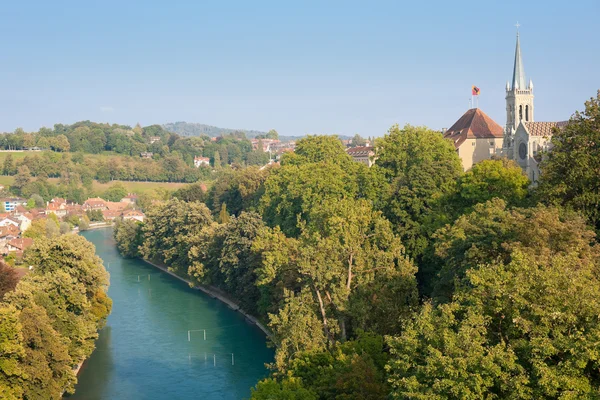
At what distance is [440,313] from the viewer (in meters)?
14.7

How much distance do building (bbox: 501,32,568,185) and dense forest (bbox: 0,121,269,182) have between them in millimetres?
57256

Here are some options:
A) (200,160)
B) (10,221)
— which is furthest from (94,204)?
(200,160)

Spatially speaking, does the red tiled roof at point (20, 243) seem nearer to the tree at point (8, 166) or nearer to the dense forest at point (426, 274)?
the dense forest at point (426, 274)

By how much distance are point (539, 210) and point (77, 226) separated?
72125 millimetres

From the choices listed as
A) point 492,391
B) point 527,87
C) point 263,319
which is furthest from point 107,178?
point 492,391

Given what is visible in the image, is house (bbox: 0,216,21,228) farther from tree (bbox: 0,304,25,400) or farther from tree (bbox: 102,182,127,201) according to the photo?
tree (bbox: 0,304,25,400)

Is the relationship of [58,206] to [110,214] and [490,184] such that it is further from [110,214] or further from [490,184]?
[490,184]

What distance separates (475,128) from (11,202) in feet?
213

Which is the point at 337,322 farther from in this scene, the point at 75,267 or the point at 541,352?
the point at 75,267

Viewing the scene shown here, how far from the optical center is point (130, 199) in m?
105

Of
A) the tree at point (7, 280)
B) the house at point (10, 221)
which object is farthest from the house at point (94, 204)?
the tree at point (7, 280)

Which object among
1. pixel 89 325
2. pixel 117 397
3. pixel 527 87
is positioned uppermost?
pixel 527 87

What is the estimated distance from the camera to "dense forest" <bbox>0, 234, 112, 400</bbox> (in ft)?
67.1

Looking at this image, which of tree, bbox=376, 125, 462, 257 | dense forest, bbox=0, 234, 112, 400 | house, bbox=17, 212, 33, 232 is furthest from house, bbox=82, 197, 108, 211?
tree, bbox=376, 125, 462, 257
